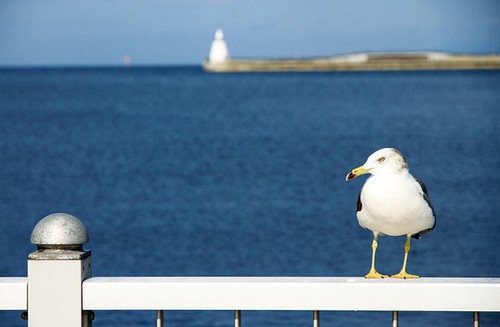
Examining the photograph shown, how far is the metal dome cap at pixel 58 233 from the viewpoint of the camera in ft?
10.0

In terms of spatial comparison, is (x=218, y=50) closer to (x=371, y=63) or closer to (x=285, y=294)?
(x=371, y=63)

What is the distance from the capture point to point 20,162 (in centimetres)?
2911

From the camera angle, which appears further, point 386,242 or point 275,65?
point 275,65

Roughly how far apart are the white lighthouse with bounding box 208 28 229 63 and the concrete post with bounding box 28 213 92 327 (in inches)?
3991

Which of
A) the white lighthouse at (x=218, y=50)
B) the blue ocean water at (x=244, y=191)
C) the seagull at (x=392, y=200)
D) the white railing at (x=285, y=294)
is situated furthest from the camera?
the white lighthouse at (x=218, y=50)

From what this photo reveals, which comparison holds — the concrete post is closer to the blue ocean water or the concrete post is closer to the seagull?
the seagull

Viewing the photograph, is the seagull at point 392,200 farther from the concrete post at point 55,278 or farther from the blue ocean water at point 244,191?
the blue ocean water at point 244,191

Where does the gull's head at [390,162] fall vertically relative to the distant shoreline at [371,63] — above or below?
below

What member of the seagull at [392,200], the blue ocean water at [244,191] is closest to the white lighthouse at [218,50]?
the blue ocean water at [244,191]

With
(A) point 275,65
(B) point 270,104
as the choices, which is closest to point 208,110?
(B) point 270,104

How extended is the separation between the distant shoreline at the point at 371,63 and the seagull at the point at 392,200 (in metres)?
116

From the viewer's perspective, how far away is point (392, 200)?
3.33 m

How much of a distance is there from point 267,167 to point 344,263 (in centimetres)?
1299

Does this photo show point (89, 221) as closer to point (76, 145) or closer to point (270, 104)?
point (76, 145)
